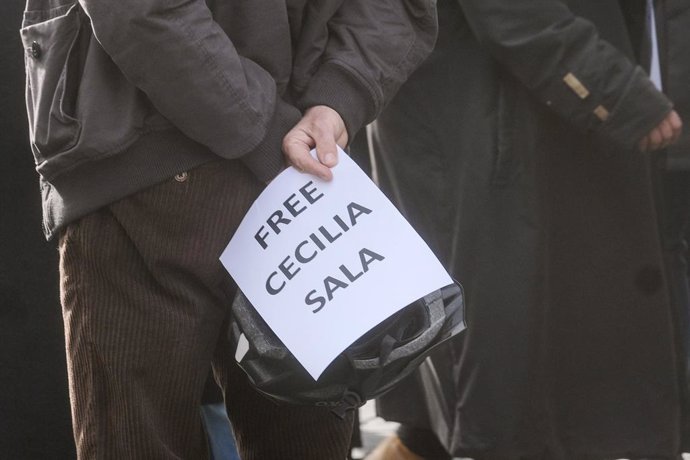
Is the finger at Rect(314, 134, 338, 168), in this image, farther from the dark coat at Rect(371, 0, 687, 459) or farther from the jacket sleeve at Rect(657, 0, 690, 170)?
the jacket sleeve at Rect(657, 0, 690, 170)

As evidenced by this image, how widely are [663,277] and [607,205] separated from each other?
239 mm

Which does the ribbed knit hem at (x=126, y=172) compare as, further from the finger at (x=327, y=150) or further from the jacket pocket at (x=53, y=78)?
the finger at (x=327, y=150)

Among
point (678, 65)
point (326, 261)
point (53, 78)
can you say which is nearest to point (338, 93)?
point (326, 261)

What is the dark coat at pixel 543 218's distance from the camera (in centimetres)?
287

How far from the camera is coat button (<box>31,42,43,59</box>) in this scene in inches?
71.3

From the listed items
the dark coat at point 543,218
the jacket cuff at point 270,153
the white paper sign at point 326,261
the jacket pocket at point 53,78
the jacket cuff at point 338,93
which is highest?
the jacket pocket at point 53,78

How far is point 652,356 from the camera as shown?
10.1 ft

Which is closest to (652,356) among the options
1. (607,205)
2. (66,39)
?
(607,205)

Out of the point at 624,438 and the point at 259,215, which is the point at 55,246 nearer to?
the point at 259,215

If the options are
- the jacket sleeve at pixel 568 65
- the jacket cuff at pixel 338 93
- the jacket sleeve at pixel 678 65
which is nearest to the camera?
the jacket cuff at pixel 338 93

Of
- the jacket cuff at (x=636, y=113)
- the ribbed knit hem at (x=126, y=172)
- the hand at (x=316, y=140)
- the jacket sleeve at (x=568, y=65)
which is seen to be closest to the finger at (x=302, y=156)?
the hand at (x=316, y=140)

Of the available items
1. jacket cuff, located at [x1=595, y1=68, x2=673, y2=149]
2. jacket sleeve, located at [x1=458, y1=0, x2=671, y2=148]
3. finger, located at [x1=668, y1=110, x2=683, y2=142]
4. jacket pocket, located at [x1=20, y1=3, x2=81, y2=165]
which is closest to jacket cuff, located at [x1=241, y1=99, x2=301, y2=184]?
jacket pocket, located at [x1=20, y1=3, x2=81, y2=165]

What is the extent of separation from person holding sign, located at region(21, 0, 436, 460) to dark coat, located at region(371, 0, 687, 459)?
1.04 m

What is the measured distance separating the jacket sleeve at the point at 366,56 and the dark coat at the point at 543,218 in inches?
32.9
